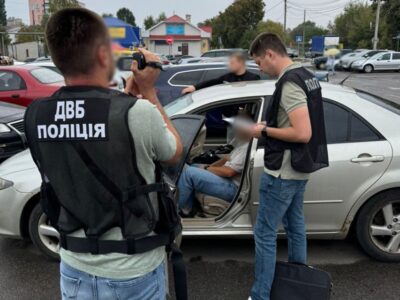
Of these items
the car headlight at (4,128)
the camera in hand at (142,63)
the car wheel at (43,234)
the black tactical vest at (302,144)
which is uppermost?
the camera in hand at (142,63)

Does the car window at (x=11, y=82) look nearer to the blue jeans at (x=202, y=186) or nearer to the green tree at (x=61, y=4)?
the blue jeans at (x=202, y=186)

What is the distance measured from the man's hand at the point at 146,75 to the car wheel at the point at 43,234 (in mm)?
2192

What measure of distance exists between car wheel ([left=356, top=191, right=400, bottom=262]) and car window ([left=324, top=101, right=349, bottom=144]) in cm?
54

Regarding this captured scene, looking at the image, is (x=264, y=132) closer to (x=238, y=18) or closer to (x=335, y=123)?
(x=335, y=123)

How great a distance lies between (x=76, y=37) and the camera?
1117 mm

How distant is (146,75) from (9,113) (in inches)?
208

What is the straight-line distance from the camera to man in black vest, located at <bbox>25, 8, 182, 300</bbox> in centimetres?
117

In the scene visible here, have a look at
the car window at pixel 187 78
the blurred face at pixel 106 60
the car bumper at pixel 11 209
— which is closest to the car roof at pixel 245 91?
the car bumper at pixel 11 209

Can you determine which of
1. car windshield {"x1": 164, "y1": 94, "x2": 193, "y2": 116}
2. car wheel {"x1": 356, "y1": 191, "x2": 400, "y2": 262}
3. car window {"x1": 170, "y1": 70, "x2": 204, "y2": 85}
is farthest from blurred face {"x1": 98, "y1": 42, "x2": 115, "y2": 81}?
car window {"x1": 170, "y1": 70, "x2": 204, "y2": 85}

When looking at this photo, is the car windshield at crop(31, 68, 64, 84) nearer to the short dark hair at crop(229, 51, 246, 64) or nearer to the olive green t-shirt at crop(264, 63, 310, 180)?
the short dark hair at crop(229, 51, 246, 64)

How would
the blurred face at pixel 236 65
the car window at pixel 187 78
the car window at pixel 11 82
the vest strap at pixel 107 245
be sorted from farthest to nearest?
1. the car window at pixel 11 82
2. the car window at pixel 187 78
3. the blurred face at pixel 236 65
4. the vest strap at pixel 107 245

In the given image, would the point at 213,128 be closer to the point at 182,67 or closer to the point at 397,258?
the point at 397,258

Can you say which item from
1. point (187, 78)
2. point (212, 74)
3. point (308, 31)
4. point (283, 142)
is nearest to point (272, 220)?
point (283, 142)

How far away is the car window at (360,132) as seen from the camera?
3.11 m
